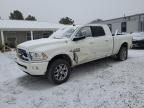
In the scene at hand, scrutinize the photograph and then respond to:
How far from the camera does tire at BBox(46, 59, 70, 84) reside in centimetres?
471

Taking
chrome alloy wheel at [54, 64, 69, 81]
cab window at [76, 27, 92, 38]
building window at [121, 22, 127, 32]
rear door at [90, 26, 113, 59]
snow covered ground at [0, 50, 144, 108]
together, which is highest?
building window at [121, 22, 127, 32]

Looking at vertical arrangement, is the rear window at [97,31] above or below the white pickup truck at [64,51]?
above

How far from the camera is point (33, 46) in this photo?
4598 mm

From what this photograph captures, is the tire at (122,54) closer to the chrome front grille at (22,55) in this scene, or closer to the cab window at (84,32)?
the cab window at (84,32)

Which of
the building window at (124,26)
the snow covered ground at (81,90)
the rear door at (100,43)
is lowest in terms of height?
the snow covered ground at (81,90)

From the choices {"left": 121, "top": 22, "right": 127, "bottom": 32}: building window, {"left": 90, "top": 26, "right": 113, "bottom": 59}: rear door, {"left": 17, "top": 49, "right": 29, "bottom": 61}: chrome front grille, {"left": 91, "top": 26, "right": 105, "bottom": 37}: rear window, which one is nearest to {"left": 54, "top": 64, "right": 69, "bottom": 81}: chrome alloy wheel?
{"left": 17, "top": 49, "right": 29, "bottom": 61}: chrome front grille

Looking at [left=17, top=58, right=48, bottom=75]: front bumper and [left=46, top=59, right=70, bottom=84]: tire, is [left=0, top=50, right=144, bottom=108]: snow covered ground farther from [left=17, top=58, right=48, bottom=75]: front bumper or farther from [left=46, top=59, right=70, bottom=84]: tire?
[left=17, top=58, right=48, bottom=75]: front bumper

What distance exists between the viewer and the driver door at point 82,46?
5310mm

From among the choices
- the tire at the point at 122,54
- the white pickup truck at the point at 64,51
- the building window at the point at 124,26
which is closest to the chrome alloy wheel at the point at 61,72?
the white pickup truck at the point at 64,51

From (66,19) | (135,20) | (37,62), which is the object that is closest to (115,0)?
(135,20)

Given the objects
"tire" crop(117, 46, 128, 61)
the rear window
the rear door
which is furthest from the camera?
"tire" crop(117, 46, 128, 61)

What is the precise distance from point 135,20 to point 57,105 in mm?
27043

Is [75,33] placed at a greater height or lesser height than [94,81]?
greater

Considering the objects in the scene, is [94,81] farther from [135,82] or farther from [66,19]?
[66,19]
